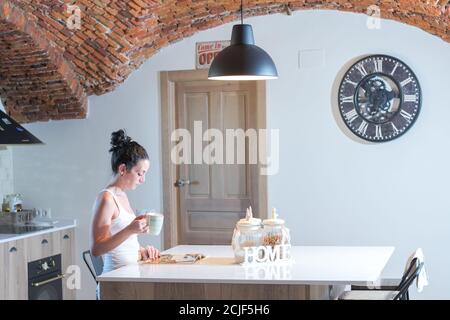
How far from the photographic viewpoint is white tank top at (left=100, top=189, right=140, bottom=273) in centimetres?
436

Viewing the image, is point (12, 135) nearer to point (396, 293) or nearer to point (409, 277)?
point (396, 293)

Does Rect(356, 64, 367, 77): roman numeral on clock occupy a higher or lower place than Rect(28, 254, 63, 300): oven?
higher

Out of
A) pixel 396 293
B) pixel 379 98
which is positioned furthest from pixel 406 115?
pixel 396 293

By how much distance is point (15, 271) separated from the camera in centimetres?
603

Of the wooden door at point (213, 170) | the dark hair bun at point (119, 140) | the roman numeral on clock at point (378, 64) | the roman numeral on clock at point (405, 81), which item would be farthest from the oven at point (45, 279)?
the roman numeral on clock at point (405, 81)

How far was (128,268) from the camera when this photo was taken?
14.0ft

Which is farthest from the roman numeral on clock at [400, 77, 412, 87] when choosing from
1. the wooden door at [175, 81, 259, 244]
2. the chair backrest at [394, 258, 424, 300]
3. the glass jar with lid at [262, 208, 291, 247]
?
the glass jar with lid at [262, 208, 291, 247]

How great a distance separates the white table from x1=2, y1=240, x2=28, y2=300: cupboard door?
6.56 ft

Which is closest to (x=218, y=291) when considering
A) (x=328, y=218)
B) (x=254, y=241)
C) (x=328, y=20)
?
(x=254, y=241)

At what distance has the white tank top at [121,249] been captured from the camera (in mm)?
4363

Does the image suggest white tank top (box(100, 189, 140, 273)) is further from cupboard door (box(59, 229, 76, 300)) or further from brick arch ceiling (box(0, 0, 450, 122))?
cupboard door (box(59, 229, 76, 300))
